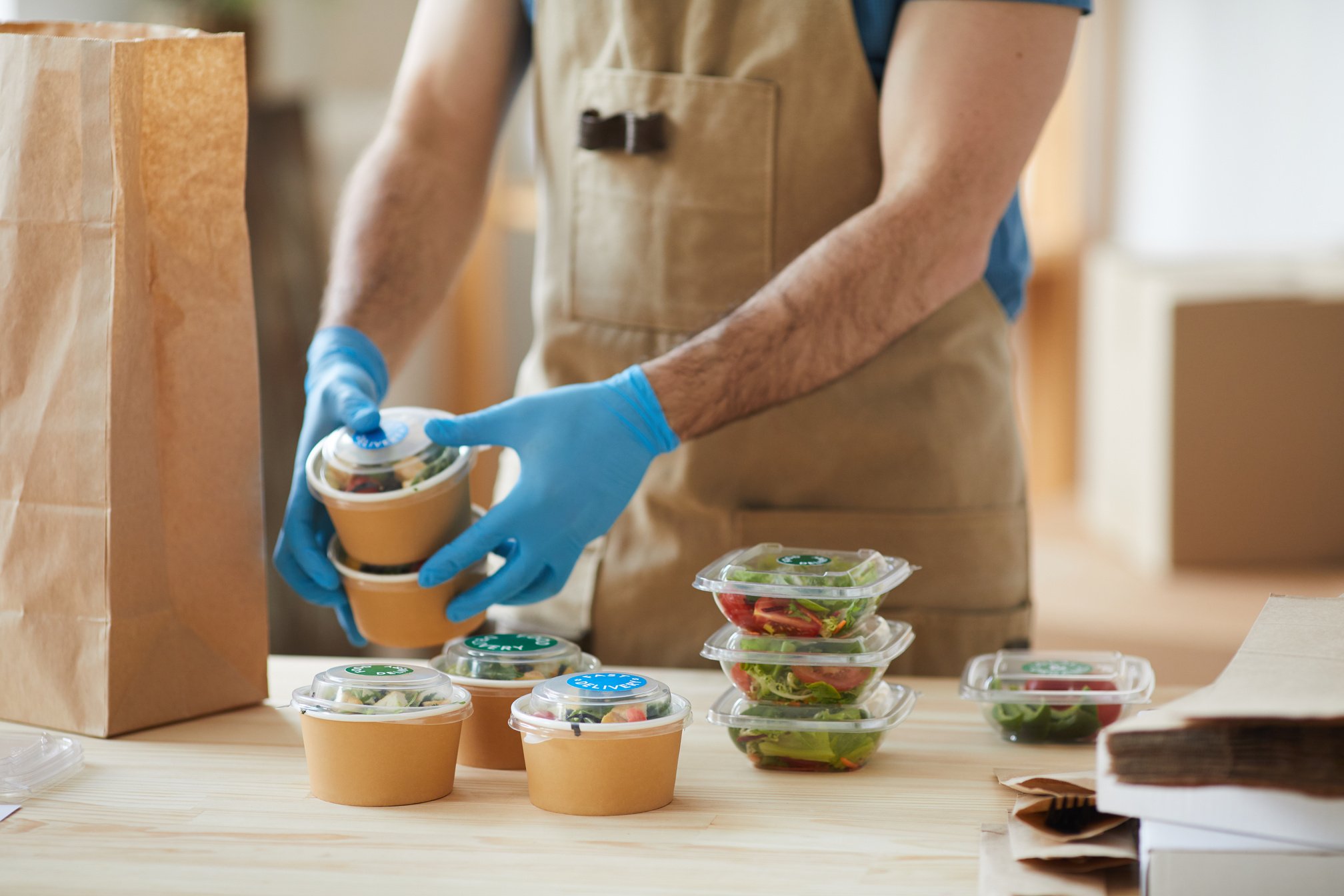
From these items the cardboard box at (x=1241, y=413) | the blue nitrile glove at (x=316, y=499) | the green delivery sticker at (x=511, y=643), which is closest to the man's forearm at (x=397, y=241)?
the blue nitrile glove at (x=316, y=499)

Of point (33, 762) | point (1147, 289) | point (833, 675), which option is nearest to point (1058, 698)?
point (833, 675)

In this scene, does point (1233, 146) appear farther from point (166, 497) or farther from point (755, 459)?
point (166, 497)

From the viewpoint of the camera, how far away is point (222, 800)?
84 centimetres

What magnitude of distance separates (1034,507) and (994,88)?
3776 millimetres

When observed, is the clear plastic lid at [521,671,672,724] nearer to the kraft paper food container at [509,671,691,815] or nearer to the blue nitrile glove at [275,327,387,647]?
the kraft paper food container at [509,671,691,815]

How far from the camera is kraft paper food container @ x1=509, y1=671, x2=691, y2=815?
2.63 feet

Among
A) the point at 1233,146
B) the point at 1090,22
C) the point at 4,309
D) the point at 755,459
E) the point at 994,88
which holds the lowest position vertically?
the point at 755,459

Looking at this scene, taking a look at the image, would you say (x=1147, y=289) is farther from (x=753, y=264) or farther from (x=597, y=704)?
(x=597, y=704)

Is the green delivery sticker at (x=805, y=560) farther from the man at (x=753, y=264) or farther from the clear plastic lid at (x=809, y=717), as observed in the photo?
the man at (x=753, y=264)

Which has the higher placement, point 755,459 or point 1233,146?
point 1233,146

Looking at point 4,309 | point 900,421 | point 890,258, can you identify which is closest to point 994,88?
point 890,258

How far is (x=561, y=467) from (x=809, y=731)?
0.31 meters

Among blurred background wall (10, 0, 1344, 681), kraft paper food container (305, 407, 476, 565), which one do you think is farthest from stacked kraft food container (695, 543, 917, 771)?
blurred background wall (10, 0, 1344, 681)

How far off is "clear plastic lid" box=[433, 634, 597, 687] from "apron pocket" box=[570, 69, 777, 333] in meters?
0.45
